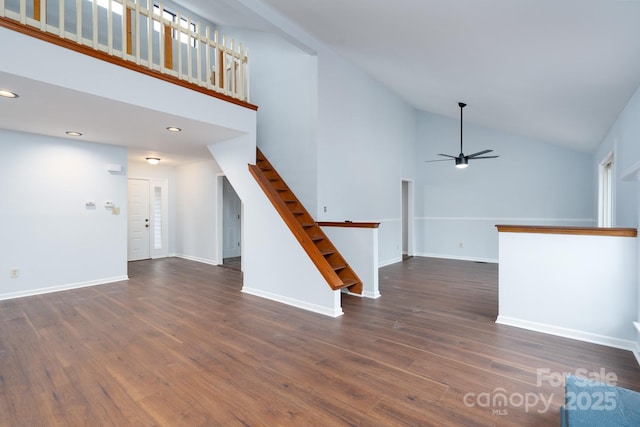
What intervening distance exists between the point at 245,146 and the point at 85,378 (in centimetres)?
324

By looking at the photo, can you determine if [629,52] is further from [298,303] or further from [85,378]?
[85,378]

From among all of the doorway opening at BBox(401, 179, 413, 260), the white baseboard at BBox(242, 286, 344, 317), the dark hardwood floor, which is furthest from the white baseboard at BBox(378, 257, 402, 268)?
the white baseboard at BBox(242, 286, 344, 317)

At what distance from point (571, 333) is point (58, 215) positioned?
6.80 m

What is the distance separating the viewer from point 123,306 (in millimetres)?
3912

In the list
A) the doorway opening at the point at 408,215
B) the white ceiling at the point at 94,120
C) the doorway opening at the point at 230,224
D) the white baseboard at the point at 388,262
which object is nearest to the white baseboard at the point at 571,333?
the white baseboard at the point at 388,262

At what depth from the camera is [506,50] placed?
115 inches

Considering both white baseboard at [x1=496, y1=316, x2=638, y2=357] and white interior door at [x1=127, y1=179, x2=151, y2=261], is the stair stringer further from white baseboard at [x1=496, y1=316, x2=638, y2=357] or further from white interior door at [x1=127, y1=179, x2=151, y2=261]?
white interior door at [x1=127, y1=179, x2=151, y2=261]

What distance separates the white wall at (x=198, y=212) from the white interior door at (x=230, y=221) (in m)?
0.51

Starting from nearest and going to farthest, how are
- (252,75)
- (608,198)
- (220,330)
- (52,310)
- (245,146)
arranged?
(220,330) < (52,310) < (245,146) < (608,198) < (252,75)

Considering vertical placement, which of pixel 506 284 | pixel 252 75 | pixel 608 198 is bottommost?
pixel 506 284

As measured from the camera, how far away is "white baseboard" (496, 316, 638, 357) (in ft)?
8.78

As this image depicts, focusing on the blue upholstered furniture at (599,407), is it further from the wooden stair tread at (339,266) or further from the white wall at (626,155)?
the wooden stair tread at (339,266)

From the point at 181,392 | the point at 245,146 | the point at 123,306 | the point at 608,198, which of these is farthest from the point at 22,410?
the point at 608,198

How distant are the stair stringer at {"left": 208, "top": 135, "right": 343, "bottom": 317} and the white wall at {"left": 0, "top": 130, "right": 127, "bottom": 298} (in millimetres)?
2103
